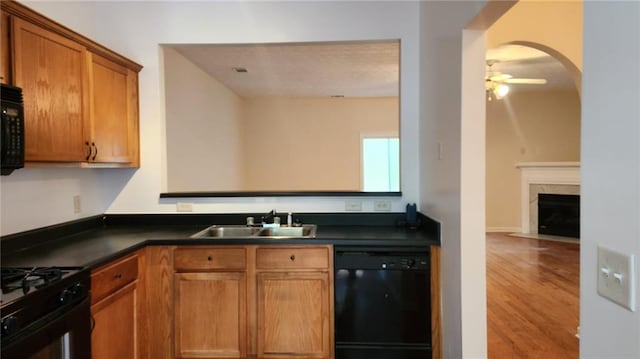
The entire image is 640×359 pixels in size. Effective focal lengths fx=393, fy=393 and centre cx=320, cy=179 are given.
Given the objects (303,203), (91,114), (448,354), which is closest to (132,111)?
(91,114)

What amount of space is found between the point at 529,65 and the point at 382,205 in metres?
3.90

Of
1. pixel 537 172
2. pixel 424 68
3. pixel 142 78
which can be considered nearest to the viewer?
pixel 424 68

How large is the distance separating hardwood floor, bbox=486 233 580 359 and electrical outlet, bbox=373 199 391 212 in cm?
124

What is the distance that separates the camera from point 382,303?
2.42m

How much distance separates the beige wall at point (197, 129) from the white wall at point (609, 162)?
301 cm

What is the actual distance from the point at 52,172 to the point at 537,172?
746 cm

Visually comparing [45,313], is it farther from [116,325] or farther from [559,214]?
[559,214]

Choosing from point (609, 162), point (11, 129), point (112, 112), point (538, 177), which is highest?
point (112, 112)

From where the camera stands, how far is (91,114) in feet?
7.77

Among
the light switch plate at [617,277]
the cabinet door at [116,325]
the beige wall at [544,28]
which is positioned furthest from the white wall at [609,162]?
the beige wall at [544,28]

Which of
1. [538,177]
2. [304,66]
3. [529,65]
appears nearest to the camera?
[304,66]

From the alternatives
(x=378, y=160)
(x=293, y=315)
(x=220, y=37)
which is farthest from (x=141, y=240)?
(x=378, y=160)

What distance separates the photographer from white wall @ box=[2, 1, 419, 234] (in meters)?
2.94

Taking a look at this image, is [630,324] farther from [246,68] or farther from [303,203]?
[246,68]
